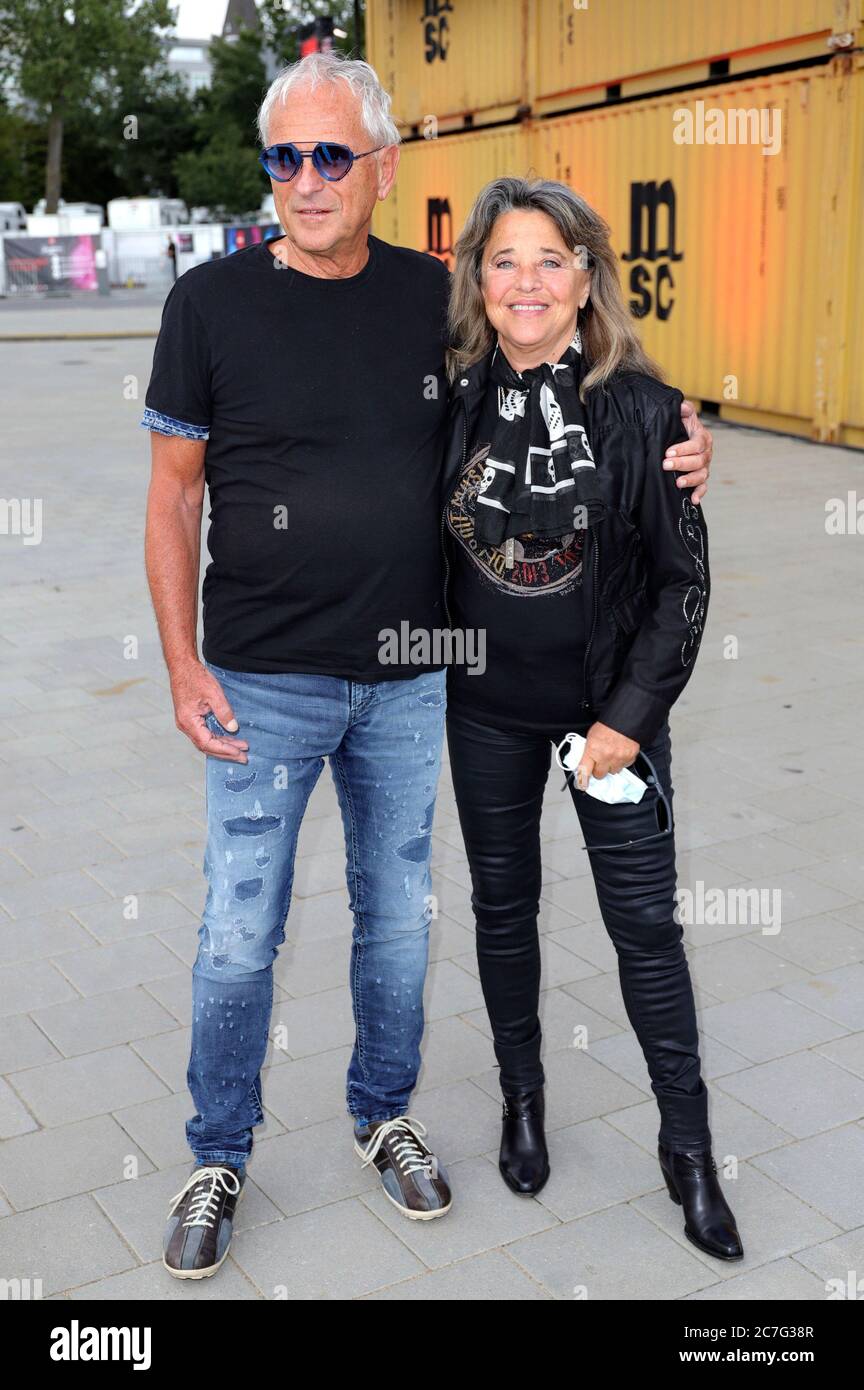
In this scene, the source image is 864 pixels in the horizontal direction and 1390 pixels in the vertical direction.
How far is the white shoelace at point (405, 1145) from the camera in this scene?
9.77 ft

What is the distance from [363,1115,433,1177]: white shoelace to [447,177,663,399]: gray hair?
1.59 metres

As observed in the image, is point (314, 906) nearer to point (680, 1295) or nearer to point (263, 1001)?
point (263, 1001)

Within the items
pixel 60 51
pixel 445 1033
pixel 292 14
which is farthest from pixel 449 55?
pixel 60 51

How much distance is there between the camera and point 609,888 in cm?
282

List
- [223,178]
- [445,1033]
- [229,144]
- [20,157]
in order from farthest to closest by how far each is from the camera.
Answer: [20,157] < [229,144] < [223,178] < [445,1033]

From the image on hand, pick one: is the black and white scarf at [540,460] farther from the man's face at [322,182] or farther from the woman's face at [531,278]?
the man's face at [322,182]

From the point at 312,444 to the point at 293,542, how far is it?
0.59ft

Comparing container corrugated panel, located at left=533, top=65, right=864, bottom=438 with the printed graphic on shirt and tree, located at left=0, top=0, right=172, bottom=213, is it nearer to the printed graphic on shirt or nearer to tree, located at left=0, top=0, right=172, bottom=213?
the printed graphic on shirt

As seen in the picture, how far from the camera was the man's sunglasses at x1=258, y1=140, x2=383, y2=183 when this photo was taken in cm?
254

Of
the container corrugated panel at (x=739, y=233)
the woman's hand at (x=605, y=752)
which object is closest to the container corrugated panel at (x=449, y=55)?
the container corrugated panel at (x=739, y=233)

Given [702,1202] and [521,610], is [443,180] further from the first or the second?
[702,1202]

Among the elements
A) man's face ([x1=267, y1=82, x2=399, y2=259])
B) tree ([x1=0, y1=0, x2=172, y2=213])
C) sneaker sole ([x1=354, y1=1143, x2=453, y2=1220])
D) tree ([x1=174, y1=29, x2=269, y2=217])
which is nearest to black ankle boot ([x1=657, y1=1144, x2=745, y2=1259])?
sneaker sole ([x1=354, y1=1143, x2=453, y2=1220])

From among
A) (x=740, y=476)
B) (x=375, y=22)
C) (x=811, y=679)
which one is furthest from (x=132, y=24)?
(x=811, y=679)

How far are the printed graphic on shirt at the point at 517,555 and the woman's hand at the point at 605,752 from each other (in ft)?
0.90
